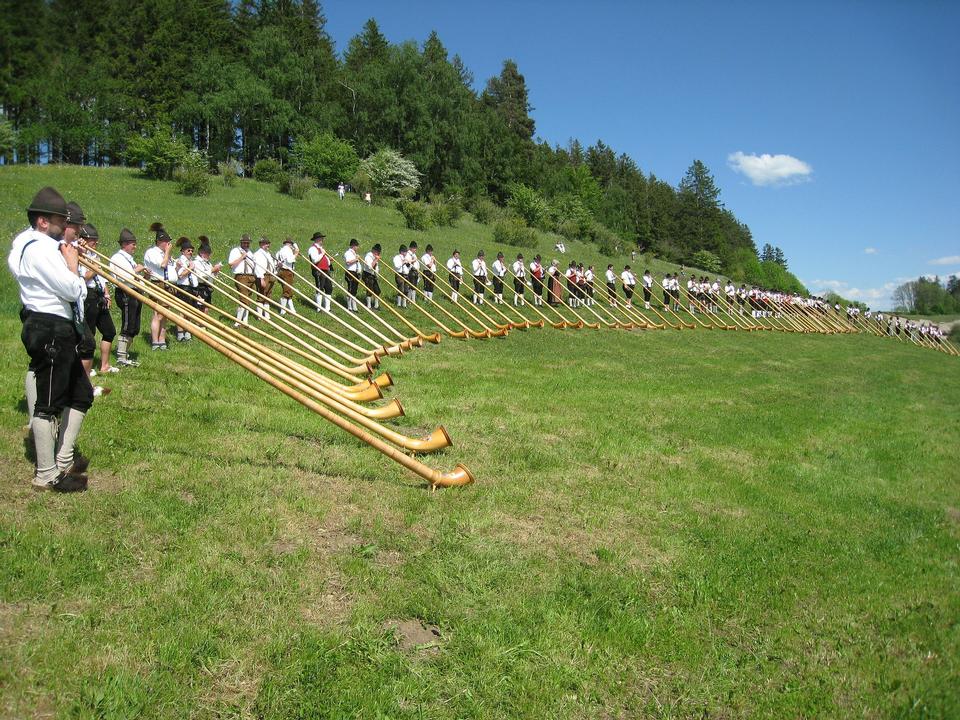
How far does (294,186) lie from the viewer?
140 ft

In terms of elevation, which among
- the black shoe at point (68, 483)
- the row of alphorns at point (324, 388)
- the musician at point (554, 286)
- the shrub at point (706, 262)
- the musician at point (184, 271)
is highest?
the shrub at point (706, 262)

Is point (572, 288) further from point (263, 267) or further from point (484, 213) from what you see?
point (484, 213)

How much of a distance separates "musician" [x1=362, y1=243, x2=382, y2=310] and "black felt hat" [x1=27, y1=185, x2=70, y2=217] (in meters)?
12.7

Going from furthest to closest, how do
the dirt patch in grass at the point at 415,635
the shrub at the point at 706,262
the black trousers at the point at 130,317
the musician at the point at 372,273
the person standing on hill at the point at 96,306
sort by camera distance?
the shrub at the point at 706,262
the musician at the point at 372,273
the black trousers at the point at 130,317
the person standing on hill at the point at 96,306
the dirt patch in grass at the point at 415,635

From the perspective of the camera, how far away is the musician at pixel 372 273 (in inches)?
722

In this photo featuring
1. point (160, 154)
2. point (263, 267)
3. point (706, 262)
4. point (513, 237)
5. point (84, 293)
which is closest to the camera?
point (84, 293)

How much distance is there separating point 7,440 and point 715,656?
6.20 meters

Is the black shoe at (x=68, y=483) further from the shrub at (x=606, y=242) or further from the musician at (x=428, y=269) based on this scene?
the shrub at (x=606, y=242)

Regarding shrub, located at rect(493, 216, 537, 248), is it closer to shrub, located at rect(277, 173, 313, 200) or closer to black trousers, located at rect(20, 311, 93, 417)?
shrub, located at rect(277, 173, 313, 200)

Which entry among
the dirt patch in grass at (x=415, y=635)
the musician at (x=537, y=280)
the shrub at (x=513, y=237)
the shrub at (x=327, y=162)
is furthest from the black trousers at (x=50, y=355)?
the shrub at (x=327, y=162)

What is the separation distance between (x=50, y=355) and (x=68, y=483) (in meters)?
1.00

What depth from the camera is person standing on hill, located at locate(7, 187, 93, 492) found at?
4.95 meters

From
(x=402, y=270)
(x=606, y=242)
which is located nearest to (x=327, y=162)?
(x=606, y=242)

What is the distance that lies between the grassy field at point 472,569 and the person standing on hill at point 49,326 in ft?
0.97
